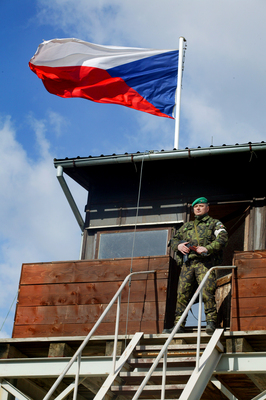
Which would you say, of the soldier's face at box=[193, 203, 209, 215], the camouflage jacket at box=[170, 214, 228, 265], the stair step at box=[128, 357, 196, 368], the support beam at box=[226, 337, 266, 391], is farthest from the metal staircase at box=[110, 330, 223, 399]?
the soldier's face at box=[193, 203, 209, 215]

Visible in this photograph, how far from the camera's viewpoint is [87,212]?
10727 mm

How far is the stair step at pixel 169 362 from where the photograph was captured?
23.6 ft

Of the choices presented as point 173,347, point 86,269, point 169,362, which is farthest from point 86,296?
point 169,362

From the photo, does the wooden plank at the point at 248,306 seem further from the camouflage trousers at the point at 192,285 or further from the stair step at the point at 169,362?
the stair step at the point at 169,362

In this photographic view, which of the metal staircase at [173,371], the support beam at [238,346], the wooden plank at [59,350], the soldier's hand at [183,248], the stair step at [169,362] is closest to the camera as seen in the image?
the metal staircase at [173,371]

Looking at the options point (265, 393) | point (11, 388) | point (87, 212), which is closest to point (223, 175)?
point (87, 212)

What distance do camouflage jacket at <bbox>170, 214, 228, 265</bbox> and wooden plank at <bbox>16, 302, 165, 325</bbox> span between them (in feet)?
2.68

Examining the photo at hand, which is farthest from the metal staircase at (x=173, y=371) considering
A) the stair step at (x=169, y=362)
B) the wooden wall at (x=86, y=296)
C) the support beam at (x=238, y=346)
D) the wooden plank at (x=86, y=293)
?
the wooden plank at (x=86, y=293)

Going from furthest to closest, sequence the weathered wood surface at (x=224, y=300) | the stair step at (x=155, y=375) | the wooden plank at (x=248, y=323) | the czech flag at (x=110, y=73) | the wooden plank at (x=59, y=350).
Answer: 1. the czech flag at (x=110, y=73)
2. the weathered wood surface at (x=224, y=300)
3. the wooden plank at (x=59, y=350)
4. the wooden plank at (x=248, y=323)
5. the stair step at (x=155, y=375)

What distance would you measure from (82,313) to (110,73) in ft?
16.8

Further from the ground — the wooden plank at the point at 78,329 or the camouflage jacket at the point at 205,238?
the camouflage jacket at the point at 205,238

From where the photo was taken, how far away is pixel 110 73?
37.9 feet

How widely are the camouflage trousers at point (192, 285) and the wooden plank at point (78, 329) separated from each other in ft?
1.32

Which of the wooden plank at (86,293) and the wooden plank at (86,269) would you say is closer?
→ the wooden plank at (86,293)
